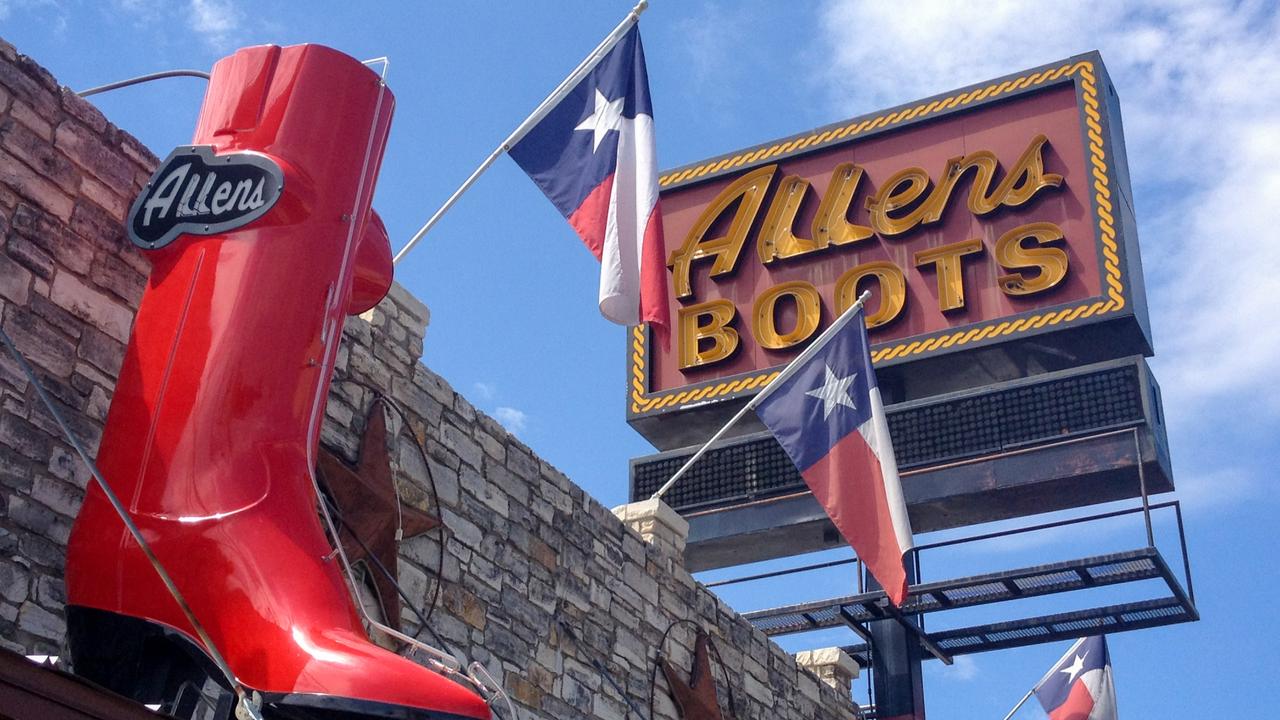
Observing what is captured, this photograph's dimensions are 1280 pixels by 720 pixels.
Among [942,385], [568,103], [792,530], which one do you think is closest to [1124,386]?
[942,385]

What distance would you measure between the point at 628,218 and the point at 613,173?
362 millimetres

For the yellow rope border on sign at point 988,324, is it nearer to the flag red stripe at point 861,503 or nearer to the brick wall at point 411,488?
the brick wall at point 411,488

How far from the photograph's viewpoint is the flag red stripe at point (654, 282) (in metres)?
8.17

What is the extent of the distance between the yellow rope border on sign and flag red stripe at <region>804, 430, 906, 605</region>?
4.23m

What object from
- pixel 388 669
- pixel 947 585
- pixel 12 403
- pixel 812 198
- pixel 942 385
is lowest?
pixel 388 669

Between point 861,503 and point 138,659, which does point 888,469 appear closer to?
point 861,503

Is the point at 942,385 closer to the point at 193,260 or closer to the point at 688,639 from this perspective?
the point at 688,639

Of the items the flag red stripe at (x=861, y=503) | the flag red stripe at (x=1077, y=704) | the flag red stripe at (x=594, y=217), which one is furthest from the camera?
the flag red stripe at (x=1077, y=704)

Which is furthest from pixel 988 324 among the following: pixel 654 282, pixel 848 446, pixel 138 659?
pixel 138 659

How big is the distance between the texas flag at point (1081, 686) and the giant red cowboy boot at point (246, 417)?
415 inches

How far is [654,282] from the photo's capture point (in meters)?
8.28

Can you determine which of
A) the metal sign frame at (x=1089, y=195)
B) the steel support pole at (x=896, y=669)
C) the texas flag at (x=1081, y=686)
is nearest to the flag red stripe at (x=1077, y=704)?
the texas flag at (x=1081, y=686)

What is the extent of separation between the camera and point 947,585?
13023 mm

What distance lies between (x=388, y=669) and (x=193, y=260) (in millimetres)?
1711
